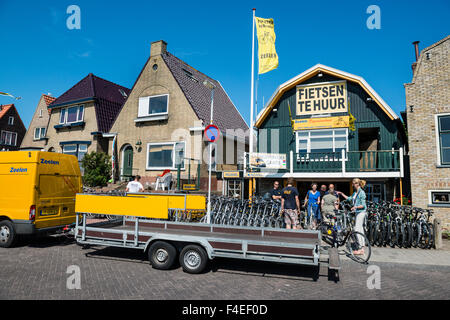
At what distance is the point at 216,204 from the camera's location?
37.0 feet

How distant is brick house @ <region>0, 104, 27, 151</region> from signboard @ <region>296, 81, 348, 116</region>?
121ft

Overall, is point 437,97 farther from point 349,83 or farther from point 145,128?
point 145,128

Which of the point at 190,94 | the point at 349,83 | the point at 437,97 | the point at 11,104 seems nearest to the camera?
the point at 437,97

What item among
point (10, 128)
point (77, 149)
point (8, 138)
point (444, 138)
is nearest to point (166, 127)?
point (77, 149)

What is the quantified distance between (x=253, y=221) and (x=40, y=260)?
20.0ft

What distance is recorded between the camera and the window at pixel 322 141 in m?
14.5

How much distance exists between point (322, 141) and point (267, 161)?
10.9ft

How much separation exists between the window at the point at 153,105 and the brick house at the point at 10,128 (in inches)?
1035

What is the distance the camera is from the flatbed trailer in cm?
530

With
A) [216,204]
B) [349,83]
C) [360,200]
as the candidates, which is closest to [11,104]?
[216,204]

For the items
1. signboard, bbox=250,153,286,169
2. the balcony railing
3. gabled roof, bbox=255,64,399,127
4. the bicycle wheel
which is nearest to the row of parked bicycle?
the bicycle wheel

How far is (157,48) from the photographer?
19.8 m

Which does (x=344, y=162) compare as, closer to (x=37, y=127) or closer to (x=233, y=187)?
(x=233, y=187)

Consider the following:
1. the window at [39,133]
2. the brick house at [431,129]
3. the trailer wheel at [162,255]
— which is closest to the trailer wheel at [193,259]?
the trailer wheel at [162,255]
